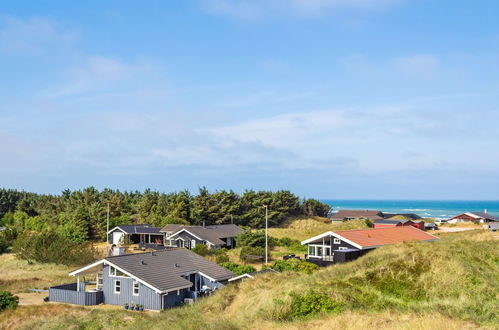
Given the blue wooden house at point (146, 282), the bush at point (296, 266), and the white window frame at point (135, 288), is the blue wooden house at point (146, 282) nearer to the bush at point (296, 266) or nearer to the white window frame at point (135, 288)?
the white window frame at point (135, 288)

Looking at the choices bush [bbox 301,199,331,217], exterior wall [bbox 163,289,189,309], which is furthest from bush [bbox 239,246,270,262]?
bush [bbox 301,199,331,217]

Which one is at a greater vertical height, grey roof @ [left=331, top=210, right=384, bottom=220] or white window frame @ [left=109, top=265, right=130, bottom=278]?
grey roof @ [left=331, top=210, right=384, bottom=220]

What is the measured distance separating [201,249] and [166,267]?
1994 cm

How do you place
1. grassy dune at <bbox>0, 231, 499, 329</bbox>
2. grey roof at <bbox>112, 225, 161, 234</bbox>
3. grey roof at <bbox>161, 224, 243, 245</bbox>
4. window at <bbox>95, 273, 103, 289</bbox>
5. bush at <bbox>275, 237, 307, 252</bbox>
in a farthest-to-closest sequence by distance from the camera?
grey roof at <bbox>112, 225, 161, 234</bbox> → bush at <bbox>275, 237, 307, 252</bbox> → grey roof at <bbox>161, 224, 243, 245</bbox> → window at <bbox>95, 273, 103, 289</bbox> → grassy dune at <bbox>0, 231, 499, 329</bbox>

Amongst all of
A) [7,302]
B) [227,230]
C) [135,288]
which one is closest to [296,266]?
[135,288]

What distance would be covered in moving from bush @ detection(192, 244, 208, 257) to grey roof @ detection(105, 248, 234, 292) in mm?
14902

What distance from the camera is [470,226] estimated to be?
8619 cm

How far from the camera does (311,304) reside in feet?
76.6

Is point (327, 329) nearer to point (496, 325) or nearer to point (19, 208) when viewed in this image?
point (496, 325)

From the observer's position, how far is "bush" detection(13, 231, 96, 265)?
54.3 m

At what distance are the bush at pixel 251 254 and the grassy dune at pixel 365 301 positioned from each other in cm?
2098

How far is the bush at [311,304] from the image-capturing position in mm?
22969

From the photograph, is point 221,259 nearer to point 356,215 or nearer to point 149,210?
point 149,210

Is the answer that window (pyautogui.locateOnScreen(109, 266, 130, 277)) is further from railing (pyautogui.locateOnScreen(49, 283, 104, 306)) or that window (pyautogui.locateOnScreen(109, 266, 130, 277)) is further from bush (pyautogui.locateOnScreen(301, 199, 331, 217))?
bush (pyautogui.locateOnScreen(301, 199, 331, 217))
